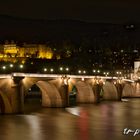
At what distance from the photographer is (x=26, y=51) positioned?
5315 inches

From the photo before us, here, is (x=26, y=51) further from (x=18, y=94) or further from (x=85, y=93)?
(x=18, y=94)

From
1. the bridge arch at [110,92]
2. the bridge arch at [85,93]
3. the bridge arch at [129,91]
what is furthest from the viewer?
the bridge arch at [129,91]

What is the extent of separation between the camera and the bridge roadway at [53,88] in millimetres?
43438

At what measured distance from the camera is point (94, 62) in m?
130

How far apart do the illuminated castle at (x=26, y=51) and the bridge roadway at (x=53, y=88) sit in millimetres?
54273

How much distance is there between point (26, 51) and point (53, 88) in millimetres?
82254

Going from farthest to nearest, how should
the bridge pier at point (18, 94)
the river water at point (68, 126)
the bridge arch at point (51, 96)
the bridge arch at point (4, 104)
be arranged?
the bridge arch at point (51, 96) < the bridge pier at point (18, 94) < the bridge arch at point (4, 104) < the river water at point (68, 126)

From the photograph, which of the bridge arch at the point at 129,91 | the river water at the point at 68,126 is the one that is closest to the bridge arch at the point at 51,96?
the river water at the point at 68,126

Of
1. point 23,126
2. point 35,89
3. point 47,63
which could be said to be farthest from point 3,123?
point 47,63

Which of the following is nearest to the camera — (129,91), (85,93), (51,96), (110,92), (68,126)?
(68,126)

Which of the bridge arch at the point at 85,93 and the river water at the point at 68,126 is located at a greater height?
the bridge arch at the point at 85,93

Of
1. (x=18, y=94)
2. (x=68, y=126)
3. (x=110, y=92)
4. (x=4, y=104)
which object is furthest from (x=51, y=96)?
(x=110, y=92)

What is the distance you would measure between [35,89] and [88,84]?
30.8 metres

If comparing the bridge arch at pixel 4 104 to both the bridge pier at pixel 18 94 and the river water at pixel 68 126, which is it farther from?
the river water at pixel 68 126
